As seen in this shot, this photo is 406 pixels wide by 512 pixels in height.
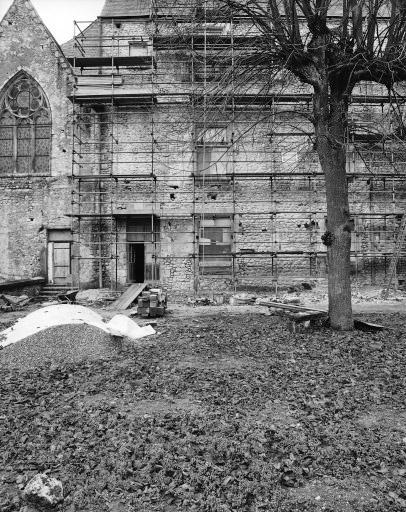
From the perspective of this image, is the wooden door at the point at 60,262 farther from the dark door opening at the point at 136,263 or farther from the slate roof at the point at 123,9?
the slate roof at the point at 123,9

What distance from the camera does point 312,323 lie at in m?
9.95

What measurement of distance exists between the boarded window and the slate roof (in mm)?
9759

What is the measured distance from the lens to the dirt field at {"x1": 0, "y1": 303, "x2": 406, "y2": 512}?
10.1 ft

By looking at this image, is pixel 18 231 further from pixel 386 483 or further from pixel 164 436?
pixel 386 483

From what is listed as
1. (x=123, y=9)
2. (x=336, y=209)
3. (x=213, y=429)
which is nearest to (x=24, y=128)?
(x=123, y=9)

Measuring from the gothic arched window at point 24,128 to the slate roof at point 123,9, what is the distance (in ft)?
15.4

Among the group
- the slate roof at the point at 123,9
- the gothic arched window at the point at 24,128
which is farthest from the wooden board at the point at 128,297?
the slate roof at the point at 123,9

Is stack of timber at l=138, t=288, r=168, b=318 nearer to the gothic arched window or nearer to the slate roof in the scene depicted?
the gothic arched window

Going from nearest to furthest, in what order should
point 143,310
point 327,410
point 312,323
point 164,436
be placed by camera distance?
1. point 164,436
2. point 327,410
3. point 312,323
4. point 143,310

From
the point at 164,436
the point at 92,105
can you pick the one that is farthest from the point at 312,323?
the point at 92,105

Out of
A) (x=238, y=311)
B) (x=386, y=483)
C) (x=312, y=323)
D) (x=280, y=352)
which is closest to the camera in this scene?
(x=386, y=483)

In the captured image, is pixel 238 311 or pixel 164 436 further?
pixel 238 311

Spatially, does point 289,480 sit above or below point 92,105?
below

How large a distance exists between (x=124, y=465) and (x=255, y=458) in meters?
1.07
